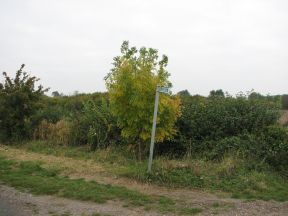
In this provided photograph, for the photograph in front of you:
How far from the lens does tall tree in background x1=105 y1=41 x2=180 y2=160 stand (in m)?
12.0

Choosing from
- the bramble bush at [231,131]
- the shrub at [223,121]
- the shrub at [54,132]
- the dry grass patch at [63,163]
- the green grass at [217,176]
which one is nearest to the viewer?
the green grass at [217,176]

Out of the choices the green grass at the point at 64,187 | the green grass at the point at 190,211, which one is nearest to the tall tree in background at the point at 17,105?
the green grass at the point at 64,187

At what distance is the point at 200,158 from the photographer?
42.8 ft

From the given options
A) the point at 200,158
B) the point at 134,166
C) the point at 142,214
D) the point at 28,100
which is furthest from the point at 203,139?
the point at 28,100

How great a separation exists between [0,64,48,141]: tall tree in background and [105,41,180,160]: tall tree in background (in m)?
7.11

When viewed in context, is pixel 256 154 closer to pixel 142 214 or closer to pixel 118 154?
pixel 118 154

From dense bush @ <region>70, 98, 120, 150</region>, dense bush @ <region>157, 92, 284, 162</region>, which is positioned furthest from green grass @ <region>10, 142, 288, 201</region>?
dense bush @ <region>70, 98, 120, 150</region>

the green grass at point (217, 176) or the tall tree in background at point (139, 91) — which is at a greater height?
the tall tree in background at point (139, 91)

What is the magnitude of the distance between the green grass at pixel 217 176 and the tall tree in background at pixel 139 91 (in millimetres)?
1218

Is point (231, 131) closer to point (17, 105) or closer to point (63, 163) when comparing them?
point (63, 163)

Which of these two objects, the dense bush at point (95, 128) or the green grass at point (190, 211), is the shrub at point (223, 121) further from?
the green grass at point (190, 211)

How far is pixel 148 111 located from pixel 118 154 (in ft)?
8.59

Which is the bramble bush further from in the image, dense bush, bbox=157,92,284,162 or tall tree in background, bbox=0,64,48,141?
tall tree in background, bbox=0,64,48,141

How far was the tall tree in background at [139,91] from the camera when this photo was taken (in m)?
12.0
